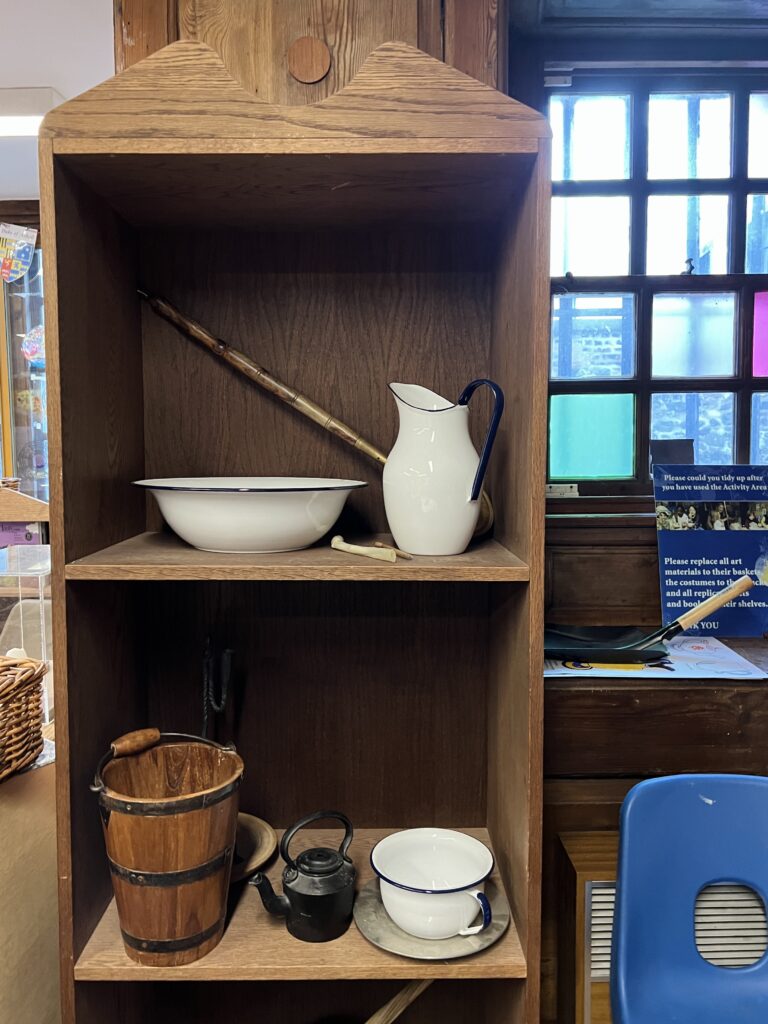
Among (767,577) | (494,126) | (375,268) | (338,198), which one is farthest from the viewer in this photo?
(767,577)

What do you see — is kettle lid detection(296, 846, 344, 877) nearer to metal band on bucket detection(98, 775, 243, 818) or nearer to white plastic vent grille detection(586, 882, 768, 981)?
metal band on bucket detection(98, 775, 243, 818)

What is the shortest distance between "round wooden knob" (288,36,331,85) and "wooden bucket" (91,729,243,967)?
36.0 inches

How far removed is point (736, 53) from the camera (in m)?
1.62

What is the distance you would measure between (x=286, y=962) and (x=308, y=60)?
1.16m

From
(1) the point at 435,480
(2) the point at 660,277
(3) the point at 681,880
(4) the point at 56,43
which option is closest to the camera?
(1) the point at 435,480

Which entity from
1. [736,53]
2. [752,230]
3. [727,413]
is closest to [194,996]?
[727,413]

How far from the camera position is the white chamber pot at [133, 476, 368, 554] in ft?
3.01

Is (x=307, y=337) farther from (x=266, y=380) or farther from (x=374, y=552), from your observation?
(x=374, y=552)

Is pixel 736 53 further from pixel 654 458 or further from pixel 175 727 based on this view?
pixel 175 727

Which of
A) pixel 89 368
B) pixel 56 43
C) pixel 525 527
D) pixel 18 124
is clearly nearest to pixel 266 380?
pixel 89 368

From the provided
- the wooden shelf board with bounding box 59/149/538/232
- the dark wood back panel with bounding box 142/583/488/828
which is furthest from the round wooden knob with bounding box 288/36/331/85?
the dark wood back panel with bounding box 142/583/488/828

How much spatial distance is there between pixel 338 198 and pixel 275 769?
0.90 meters

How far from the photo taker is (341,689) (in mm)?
1237

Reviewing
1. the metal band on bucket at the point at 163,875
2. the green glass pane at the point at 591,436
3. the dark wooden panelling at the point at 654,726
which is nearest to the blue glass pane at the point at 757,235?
Result: the green glass pane at the point at 591,436
